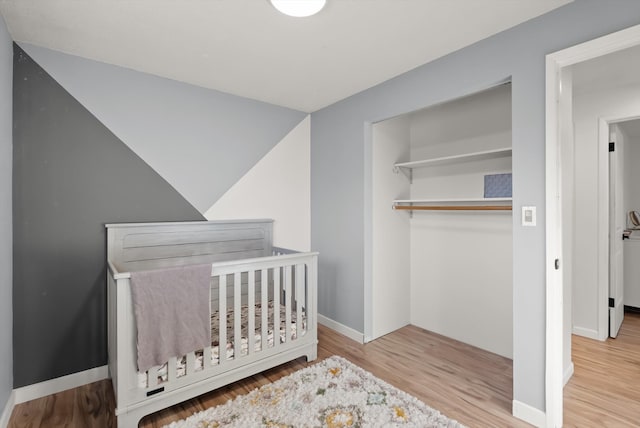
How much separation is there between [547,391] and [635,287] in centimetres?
303

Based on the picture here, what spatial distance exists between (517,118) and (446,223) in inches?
52.0

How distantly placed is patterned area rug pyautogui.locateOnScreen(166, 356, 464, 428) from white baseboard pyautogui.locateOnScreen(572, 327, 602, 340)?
2097 millimetres

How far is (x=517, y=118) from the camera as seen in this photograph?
1841 mm

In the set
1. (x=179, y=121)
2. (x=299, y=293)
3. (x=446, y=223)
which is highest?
(x=179, y=121)

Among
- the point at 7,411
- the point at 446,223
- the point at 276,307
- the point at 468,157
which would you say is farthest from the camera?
the point at 446,223

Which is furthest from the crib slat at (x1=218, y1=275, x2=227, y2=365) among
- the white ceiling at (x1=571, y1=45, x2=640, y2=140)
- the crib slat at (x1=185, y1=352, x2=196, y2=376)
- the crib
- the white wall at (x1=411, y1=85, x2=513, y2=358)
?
the white ceiling at (x1=571, y1=45, x2=640, y2=140)

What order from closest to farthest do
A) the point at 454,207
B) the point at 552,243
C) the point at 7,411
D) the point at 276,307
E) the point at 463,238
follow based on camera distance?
the point at 552,243 < the point at 7,411 < the point at 276,307 < the point at 454,207 < the point at 463,238

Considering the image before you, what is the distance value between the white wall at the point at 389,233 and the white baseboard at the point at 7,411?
2.51 meters

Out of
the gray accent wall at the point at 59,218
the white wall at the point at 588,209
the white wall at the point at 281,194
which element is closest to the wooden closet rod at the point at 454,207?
the white wall at the point at 281,194

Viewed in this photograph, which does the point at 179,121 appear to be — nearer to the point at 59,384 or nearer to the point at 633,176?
the point at 59,384

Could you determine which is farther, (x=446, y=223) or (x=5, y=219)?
(x=446, y=223)

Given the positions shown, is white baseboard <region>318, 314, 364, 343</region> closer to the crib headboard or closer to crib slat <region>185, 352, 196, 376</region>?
the crib headboard

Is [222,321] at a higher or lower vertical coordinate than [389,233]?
lower

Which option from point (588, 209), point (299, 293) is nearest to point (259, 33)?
point (299, 293)
